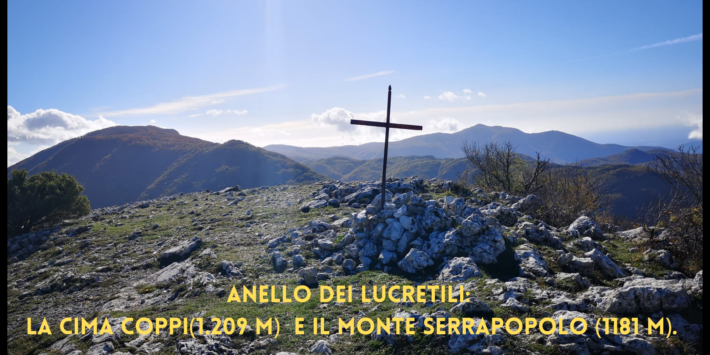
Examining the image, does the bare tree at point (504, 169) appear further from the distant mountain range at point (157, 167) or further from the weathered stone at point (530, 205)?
the distant mountain range at point (157, 167)

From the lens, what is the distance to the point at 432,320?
902 centimetres

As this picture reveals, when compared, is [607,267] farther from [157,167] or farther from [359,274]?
[157,167]

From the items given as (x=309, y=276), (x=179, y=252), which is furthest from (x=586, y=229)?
(x=179, y=252)

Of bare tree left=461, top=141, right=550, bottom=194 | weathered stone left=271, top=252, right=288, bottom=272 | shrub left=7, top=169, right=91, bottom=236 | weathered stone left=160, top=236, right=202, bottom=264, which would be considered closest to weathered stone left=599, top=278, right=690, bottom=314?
weathered stone left=271, top=252, right=288, bottom=272

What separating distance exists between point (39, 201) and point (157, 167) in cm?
11245

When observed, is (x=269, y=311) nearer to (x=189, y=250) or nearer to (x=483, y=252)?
(x=483, y=252)

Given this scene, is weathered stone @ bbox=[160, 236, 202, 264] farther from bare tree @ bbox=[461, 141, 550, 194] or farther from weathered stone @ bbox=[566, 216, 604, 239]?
bare tree @ bbox=[461, 141, 550, 194]

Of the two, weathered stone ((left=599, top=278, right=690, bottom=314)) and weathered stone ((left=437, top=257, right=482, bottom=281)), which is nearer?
weathered stone ((left=599, top=278, right=690, bottom=314))

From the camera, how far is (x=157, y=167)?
128m

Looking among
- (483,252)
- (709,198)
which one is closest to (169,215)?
(483,252)

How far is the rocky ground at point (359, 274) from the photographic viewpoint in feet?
27.9

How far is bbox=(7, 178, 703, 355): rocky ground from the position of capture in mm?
8516

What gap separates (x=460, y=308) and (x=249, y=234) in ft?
55.5

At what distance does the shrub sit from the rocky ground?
343 centimetres
